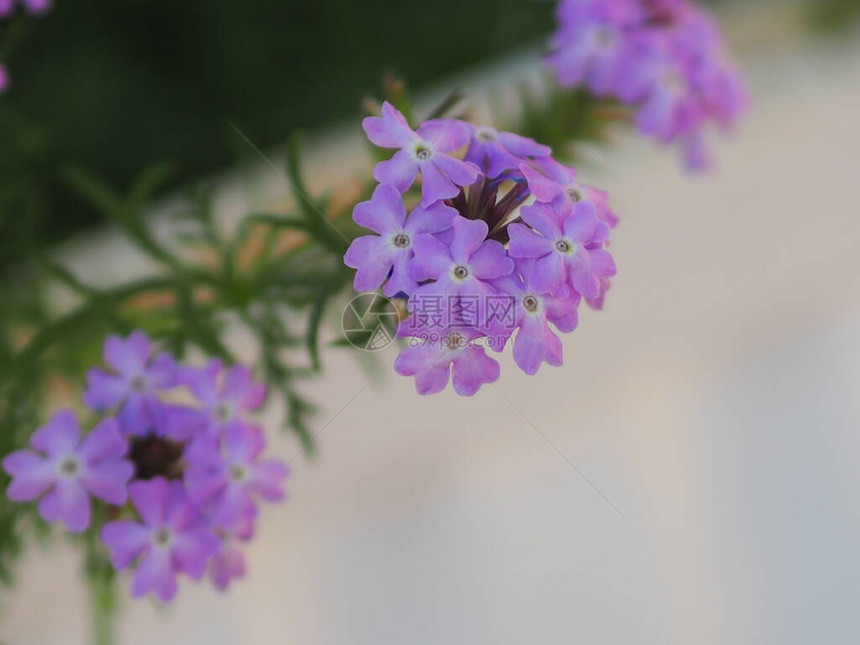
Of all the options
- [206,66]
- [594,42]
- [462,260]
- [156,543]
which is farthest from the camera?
[206,66]

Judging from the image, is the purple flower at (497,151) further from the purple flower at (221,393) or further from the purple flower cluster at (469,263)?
the purple flower at (221,393)

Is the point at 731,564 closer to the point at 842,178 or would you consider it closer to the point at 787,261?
the point at 787,261

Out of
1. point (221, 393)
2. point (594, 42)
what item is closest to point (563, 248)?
point (221, 393)

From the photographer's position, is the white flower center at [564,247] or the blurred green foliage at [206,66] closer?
the white flower center at [564,247]

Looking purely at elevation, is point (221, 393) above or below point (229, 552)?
above

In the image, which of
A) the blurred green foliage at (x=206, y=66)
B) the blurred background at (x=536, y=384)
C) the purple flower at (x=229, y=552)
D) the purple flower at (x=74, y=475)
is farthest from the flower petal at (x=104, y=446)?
the blurred green foliage at (x=206, y=66)

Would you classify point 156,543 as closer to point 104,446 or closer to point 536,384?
point 104,446

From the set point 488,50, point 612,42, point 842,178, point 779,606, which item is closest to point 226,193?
point 488,50

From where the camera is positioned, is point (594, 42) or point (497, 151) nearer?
point (497, 151)
